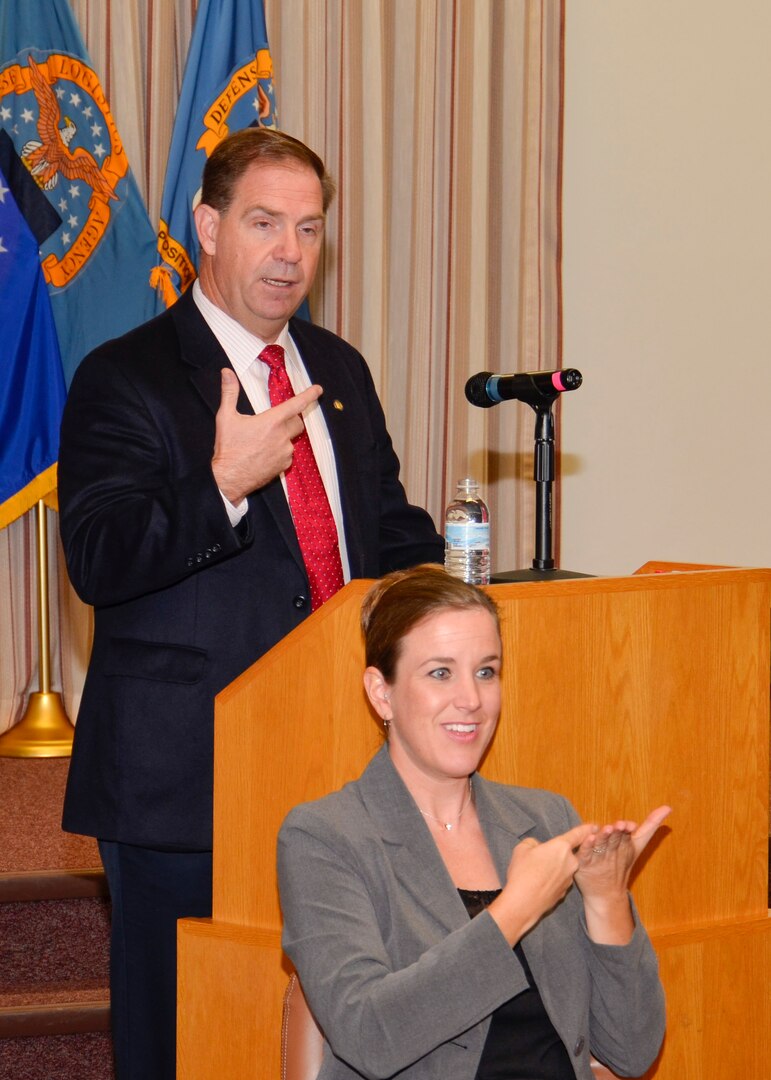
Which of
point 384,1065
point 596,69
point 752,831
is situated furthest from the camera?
point 596,69

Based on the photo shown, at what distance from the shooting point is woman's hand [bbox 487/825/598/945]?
61.0 inches

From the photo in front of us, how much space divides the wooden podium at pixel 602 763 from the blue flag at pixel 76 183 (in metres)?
2.54

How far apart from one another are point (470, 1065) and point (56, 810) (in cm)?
247

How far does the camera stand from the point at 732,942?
214cm

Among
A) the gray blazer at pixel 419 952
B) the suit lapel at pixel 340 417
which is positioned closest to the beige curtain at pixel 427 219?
the suit lapel at pixel 340 417

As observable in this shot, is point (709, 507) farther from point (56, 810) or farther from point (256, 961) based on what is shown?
point (256, 961)

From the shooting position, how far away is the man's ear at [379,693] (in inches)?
70.9

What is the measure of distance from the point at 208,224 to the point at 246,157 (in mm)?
129

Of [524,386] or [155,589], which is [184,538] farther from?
[524,386]

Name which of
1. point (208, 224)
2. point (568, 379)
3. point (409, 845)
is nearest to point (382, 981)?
point (409, 845)

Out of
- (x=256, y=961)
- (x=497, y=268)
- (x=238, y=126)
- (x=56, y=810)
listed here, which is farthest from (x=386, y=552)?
(x=497, y=268)

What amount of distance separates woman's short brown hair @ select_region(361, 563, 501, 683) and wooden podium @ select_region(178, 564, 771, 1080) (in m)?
0.11

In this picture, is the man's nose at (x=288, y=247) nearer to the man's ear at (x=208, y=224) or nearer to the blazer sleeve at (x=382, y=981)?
the man's ear at (x=208, y=224)

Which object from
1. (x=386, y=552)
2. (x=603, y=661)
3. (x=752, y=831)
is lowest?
(x=752, y=831)
